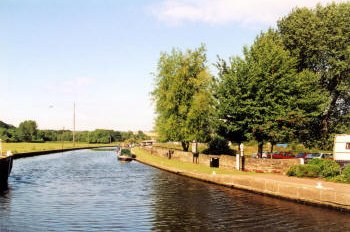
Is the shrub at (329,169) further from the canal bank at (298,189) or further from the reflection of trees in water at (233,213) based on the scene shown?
the reflection of trees in water at (233,213)

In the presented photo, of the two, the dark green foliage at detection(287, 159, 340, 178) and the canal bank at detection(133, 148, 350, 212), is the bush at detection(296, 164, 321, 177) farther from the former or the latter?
the canal bank at detection(133, 148, 350, 212)

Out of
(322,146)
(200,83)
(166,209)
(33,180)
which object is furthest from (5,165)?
(322,146)

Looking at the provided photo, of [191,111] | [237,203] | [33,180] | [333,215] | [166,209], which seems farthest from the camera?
[191,111]

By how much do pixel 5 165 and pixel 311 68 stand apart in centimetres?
3992

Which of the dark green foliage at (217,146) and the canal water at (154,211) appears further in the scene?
the dark green foliage at (217,146)

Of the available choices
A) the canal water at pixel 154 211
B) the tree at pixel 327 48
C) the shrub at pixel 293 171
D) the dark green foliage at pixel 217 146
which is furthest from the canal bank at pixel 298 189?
the dark green foliage at pixel 217 146

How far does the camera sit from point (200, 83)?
199 ft

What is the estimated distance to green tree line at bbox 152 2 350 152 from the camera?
40.3 metres

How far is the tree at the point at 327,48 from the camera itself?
49.7m

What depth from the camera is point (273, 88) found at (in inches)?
1601

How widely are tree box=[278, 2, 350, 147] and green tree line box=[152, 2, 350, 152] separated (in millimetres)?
119

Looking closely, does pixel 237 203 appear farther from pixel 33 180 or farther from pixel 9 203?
pixel 33 180

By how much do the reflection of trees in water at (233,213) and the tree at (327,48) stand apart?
28.6 m

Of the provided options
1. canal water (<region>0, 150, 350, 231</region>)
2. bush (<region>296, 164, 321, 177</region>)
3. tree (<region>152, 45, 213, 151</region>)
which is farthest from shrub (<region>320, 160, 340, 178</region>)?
tree (<region>152, 45, 213, 151</region>)
